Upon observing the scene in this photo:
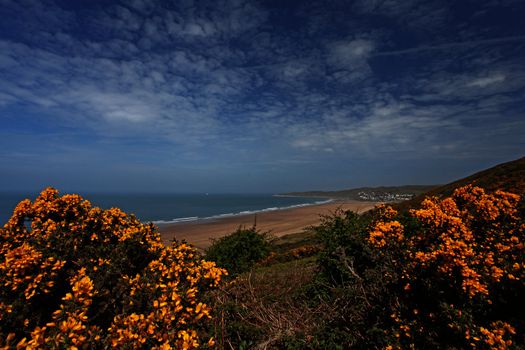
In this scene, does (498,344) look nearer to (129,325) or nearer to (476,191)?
(129,325)

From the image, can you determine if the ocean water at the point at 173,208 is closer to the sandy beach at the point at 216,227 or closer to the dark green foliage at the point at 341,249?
the sandy beach at the point at 216,227

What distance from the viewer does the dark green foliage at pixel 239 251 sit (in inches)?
643

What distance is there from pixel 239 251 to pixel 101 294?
14.3m

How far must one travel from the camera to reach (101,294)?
3.44 metres

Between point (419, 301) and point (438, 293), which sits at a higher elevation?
point (438, 293)

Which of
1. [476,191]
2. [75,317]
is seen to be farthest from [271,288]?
[476,191]

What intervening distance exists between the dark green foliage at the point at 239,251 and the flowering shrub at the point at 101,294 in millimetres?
11564

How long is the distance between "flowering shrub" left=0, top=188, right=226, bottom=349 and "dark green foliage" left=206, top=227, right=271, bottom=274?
37.9 feet

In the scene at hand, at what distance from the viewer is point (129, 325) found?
276cm

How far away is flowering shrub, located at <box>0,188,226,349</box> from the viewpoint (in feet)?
8.92

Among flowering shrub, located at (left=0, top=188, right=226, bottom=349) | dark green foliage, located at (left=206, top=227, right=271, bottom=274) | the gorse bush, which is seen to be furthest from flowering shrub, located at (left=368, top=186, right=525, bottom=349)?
dark green foliage, located at (left=206, top=227, right=271, bottom=274)

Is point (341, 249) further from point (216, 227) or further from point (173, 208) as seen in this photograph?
point (173, 208)

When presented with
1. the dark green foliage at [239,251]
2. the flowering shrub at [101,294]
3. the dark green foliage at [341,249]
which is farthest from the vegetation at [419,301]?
the dark green foliage at [239,251]

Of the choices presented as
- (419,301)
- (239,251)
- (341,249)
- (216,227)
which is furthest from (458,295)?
(216,227)
